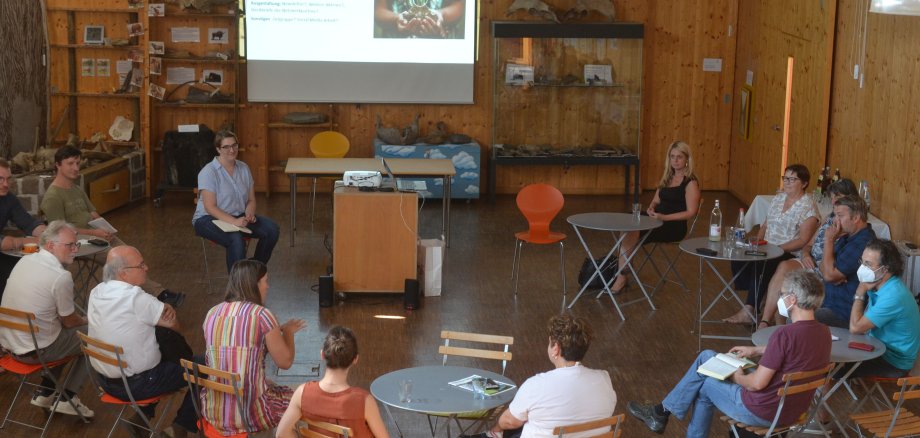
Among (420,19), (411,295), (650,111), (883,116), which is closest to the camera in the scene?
(411,295)

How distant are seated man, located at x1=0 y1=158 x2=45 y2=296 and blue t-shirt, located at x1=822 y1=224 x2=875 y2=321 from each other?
15.5ft

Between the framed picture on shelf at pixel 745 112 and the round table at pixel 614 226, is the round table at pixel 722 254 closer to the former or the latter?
the round table at pixel 614 226

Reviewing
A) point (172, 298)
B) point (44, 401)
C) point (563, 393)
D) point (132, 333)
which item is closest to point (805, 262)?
point (563, 393)

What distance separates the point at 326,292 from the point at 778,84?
5420 mm

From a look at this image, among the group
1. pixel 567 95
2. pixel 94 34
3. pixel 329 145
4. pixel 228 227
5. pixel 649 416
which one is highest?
pixel 94 34

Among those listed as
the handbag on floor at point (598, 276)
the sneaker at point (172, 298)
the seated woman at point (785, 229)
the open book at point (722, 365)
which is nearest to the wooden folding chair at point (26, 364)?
the sneaker at point (172, 298)

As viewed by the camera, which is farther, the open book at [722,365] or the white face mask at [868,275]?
the white face mask at [868,275]

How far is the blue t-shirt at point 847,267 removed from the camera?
246 inches

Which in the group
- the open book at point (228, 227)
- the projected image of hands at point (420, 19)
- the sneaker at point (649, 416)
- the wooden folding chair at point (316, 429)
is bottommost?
the sneaker at point (649, 416)

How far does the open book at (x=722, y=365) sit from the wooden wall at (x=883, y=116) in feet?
10.1

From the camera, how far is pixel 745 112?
12.0 metres

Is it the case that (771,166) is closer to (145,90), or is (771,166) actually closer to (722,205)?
(722,205)

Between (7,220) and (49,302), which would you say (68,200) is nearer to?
(7,220)

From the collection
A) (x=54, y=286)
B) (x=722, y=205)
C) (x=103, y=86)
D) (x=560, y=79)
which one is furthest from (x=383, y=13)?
(x=54, y=286)
